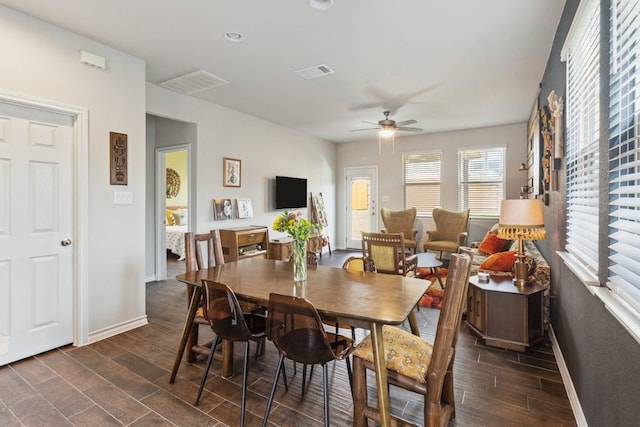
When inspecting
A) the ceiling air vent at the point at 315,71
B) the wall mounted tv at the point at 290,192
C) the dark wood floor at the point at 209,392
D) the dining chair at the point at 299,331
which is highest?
the ceiling air vent at the point at 315,71

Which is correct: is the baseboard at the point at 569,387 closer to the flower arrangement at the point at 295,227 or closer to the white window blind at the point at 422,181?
the flower arrangement at the point at 295,227

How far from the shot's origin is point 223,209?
195 inches

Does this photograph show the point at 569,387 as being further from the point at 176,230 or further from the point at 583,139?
the point at 176,230

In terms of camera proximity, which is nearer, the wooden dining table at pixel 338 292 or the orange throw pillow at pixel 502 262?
the wooden dining table at pixel 338 292

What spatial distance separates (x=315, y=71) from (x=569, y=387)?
351cm

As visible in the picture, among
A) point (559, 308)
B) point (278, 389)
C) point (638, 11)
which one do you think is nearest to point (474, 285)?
point (559, 308)

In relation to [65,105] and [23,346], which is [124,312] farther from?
[65,105]

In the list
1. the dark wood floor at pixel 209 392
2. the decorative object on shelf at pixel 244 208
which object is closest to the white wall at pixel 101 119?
the dark wood floor at pixel 209 392

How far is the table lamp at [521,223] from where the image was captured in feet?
9.13

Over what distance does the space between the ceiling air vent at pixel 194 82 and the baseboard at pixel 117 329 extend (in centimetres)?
267

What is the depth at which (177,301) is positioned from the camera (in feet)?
13.5

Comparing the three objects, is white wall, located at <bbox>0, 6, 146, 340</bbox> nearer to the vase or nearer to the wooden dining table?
the wooden dining table

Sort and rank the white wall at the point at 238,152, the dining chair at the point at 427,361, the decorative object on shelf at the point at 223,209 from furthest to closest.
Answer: the decorative object on shelf at the point at 223,209 < the white wall at the point at 238,152 < the dining chair at the point at 427,361

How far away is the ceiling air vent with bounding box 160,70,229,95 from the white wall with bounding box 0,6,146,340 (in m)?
0.52
